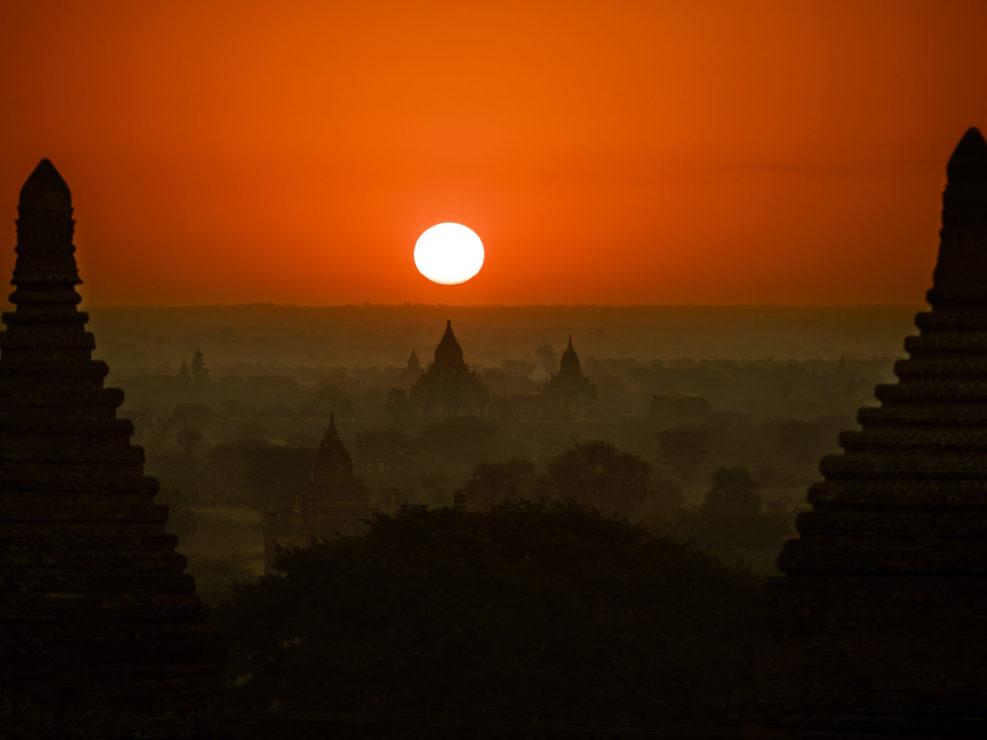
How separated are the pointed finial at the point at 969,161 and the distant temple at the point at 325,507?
45.1 metres

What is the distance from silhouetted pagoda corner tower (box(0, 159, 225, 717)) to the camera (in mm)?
20594

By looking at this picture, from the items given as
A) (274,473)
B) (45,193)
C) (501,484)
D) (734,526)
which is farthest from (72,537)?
(274,473)

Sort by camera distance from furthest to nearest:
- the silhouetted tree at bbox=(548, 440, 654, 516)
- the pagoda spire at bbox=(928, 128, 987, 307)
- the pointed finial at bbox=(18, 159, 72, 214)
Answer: the silhouetted tree at bbox=(548, 440, 654, 516) → the pointed finial at bbox=(18, 159, 72, 214) → the pagoda spire at bbox=(928, 128, 987, 307)

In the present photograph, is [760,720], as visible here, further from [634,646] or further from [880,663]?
[634,646]

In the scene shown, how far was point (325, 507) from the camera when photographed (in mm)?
65750

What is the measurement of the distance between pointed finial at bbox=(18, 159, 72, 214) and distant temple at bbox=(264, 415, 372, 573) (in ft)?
143

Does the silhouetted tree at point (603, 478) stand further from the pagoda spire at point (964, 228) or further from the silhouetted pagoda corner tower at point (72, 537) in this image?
the pagoda spire at point (964, 228)

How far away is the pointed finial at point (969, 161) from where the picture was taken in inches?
795


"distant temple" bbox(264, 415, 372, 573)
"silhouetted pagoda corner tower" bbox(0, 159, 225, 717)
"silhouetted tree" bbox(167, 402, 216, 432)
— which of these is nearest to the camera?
"silhouetted pagoda corner tower" bbox(0, 159, 225, 717)

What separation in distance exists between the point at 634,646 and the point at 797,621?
1061 centimetres

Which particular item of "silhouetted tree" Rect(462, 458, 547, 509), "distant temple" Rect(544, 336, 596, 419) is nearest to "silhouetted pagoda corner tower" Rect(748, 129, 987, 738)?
"silhouetted tree" Rect(462, 458, 547, 509)

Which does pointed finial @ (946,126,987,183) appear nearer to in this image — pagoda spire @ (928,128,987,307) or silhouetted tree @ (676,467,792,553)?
pagoda spire @ (928,128,987,307)

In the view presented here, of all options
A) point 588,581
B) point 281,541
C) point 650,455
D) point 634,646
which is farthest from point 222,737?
point 650,455

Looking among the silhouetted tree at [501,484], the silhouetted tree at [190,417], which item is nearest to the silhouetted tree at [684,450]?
the silhouetted tree at [501,484]
